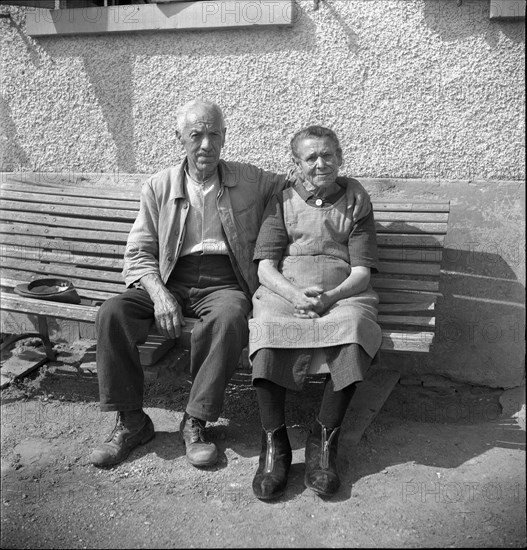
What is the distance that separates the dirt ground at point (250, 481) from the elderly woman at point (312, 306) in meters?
0.17

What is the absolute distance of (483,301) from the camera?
4.05m

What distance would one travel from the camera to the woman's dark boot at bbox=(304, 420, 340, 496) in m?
2.95

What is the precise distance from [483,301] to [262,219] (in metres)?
1.46

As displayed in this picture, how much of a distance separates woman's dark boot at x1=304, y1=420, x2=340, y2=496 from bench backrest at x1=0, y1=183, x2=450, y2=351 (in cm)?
71

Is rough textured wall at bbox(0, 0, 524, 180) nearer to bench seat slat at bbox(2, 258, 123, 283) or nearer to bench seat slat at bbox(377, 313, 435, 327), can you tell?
bench seat slat at bbox(2, 258, 123, 283)

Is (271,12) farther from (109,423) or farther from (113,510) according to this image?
(113,510)

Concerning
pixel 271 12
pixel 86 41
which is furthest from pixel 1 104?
pixel 271 12

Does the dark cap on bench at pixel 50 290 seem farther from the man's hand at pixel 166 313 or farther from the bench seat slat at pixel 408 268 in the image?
the bench seat slat at pixel 408 268

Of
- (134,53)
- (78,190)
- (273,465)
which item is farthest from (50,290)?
(273,465)

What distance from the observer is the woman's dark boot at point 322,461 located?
116 inches

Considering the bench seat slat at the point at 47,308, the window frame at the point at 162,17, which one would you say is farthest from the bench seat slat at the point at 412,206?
the bench seat slat at the point at 47,308

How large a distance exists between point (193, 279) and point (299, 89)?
143cm

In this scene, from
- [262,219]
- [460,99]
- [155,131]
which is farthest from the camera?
[155,131]

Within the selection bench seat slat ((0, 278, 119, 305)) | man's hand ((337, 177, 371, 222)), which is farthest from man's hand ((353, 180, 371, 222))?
bench seat slat ((0, 278, 119, 305))
